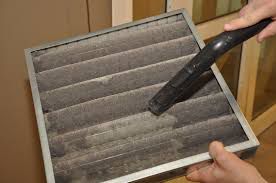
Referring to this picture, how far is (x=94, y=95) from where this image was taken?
34.9 inches

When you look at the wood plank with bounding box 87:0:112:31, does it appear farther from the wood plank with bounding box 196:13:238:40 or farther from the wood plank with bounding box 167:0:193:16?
the wood plank with bounding box 196:13:238:40

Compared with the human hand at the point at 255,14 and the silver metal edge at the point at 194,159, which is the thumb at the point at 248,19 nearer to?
the human hand at the point at 255,14

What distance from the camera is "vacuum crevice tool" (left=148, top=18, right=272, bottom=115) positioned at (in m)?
0.79

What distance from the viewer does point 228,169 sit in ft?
2.61

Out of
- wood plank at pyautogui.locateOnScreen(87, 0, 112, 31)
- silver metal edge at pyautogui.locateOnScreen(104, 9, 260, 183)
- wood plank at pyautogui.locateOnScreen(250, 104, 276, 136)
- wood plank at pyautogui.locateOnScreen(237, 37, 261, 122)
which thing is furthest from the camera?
wood plank at pyautogui.locateOnScreen(250, 104, 276, 136)

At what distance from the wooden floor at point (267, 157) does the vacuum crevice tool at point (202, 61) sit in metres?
1.24

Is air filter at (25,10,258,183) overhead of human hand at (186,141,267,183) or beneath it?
overhead

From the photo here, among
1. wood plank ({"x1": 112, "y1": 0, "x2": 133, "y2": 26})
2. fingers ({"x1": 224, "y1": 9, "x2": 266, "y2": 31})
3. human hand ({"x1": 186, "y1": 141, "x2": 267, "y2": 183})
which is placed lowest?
human hand ({"x1": 186, "y1": 141, "x2": 267, "y2": 183})

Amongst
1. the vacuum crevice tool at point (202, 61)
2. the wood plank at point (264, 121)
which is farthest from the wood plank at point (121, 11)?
the wood plank at point (264, 121)

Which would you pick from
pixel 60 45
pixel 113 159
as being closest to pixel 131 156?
pixel 113 159

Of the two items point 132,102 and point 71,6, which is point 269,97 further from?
point 132,102

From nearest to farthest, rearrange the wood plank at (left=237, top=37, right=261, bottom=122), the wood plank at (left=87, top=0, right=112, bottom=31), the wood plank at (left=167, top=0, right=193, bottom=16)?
the wood plank at (left=87, top=0, right=112, bottom=31) < the wood plank at (left=167, top=0, right=193, bottom=16) < the wood plank at (left=237, top=37, right=261, bottom=122)

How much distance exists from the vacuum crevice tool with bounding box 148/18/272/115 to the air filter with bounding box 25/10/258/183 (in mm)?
57

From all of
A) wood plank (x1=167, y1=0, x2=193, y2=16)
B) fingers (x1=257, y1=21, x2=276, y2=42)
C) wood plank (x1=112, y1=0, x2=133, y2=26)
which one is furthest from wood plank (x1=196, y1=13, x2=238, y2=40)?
fingers (x1=257, y1=21, x2=276, y2=42)
